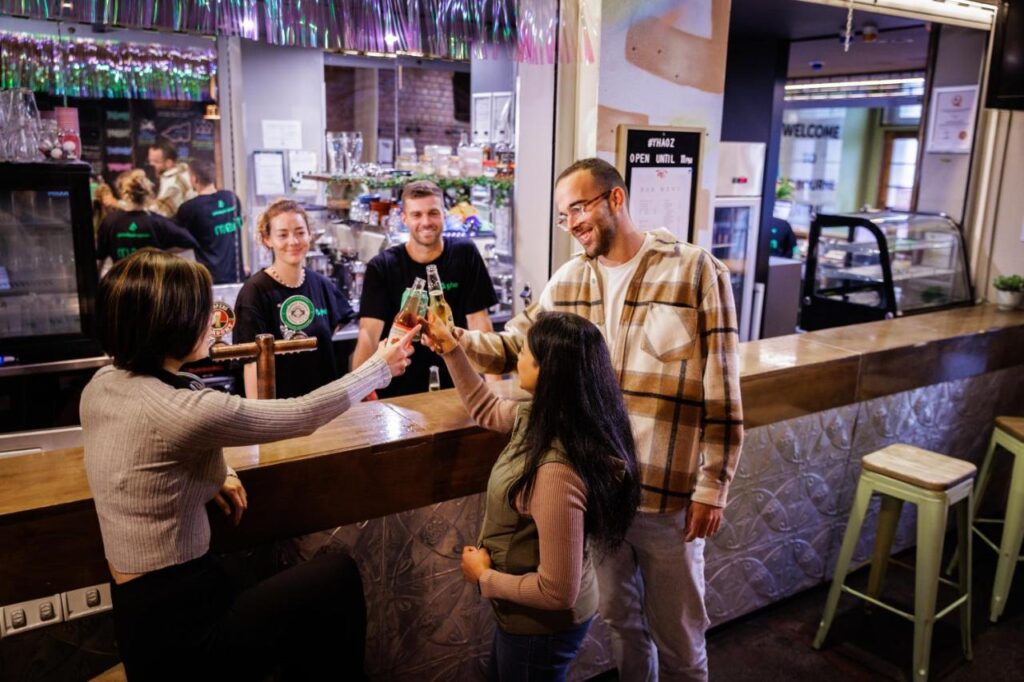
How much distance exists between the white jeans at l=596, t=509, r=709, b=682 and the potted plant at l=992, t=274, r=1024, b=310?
9.70 ft

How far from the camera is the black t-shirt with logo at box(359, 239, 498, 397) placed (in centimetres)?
317

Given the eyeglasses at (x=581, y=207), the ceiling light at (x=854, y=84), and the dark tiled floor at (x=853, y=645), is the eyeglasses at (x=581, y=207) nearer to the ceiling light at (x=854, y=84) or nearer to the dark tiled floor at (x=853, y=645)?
the dark tiled floor at (x=853, y=645)

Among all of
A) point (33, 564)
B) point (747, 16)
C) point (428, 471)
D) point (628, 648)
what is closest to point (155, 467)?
point (33, 564)

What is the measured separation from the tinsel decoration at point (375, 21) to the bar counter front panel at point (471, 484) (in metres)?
1.28

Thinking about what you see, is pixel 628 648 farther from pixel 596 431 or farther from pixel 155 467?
pixel 155 467

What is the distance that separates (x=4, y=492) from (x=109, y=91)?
6032 mm

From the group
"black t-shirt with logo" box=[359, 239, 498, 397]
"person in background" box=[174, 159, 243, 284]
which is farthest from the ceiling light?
"black t-shirt with logo" box=[359, 239, 498, 397]

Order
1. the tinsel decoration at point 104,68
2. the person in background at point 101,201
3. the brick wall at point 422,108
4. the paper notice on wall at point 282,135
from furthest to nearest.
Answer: the brick wall at point 422,108, the paper notice on wall at point 282,135, the person in background at point 101,201, the tinsel decoration at point 104,68

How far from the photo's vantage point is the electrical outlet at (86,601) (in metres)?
1.77

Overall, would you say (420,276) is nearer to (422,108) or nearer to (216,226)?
(216,226)

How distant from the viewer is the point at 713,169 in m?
3.45

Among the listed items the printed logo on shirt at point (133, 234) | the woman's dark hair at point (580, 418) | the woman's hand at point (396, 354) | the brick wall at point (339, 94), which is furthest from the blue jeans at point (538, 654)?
the brick wall at point (339, 94)

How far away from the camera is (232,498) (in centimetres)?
173

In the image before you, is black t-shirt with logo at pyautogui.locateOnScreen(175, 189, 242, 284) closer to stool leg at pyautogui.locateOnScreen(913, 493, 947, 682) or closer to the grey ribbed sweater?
the grey ribbed sweater
